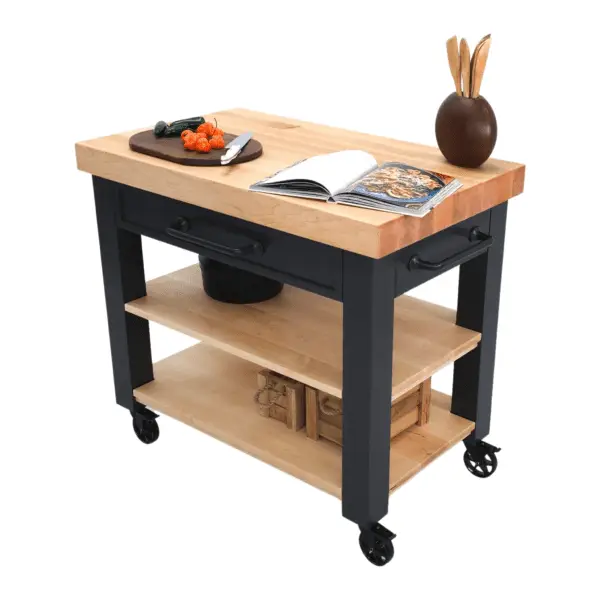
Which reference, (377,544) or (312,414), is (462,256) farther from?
(377,544)

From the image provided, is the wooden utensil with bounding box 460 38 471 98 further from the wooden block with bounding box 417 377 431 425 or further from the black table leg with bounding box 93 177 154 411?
the black table leg with bounding box 93 177 154 411

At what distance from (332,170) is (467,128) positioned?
44cm

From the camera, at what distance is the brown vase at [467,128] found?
2.83m

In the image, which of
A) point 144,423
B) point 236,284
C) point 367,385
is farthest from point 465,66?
point 144,423

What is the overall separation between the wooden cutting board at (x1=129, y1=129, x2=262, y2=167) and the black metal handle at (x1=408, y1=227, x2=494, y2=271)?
2.27ft

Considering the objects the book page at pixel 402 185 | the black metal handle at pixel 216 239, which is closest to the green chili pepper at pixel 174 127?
the black metal handle at pixel 216 239

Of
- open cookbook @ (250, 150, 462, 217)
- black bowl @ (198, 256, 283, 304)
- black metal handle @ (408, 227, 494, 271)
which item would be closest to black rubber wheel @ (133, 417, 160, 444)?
black bowl @ (198, 256, 283, 304)

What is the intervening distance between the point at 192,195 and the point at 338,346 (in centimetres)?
70

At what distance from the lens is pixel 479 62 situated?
110 inches

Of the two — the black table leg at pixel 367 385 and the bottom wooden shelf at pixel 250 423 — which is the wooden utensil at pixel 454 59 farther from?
the bottom wooden shelf at pixel 250 423

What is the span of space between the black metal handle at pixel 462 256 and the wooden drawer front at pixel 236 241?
0.76ft

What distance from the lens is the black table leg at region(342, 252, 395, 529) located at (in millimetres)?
2639

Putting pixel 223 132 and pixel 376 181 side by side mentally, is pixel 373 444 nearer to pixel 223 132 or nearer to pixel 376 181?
pixel 376 181

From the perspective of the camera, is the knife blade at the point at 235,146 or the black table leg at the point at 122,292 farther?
the black table leg at the point at 122,292
